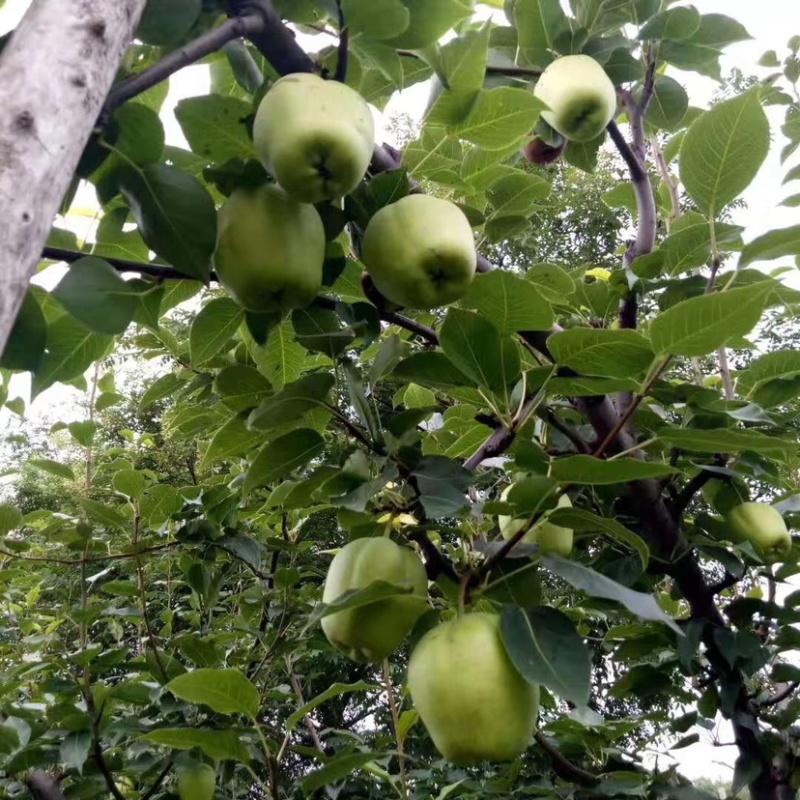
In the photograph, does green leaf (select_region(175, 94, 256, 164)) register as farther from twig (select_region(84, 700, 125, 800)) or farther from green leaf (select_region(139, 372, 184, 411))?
twig (select_region(84, 700, 125, 800))

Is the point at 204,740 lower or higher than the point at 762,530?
lower

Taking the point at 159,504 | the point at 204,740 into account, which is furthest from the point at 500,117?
the point at 159,504

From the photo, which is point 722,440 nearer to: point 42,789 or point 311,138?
point 311,138

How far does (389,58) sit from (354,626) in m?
Answer: 0.53

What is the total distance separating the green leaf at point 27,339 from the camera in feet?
2.09

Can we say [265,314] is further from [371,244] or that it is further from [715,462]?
[715,462]

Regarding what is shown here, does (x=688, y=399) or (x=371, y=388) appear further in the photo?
(x=688, y=399)

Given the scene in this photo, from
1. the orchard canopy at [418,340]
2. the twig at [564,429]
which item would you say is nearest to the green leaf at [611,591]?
the orchard canopy at [418,340]

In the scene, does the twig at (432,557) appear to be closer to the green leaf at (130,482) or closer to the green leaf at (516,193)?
the green leaf at (516,193)

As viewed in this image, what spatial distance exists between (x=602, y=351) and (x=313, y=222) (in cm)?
29

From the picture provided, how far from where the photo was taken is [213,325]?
0.80m

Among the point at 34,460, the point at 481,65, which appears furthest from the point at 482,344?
the point at 34,460

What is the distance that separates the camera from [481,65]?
76 cm

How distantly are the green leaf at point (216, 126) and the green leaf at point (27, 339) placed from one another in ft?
0.66
